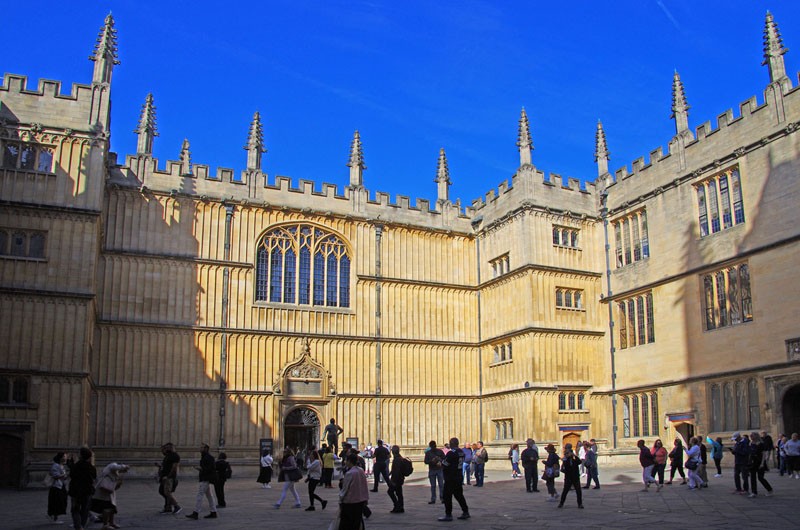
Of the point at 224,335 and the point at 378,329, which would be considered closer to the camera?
the point at 224,335

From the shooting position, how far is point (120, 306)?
28.7 meters

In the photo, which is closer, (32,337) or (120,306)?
(32,337)

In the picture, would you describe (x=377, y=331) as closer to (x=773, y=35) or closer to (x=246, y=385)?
(x=246, y=385)

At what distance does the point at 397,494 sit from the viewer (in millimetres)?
16016

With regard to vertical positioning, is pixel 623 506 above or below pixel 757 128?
below

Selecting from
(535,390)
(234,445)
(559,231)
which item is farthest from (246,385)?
(559,231)

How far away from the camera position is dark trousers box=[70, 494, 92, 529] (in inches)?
499

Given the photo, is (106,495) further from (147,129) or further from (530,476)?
(147,129)

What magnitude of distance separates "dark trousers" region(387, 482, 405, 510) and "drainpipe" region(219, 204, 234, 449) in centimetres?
1467

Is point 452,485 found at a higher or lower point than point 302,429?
lower

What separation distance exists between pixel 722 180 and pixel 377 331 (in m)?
14.6

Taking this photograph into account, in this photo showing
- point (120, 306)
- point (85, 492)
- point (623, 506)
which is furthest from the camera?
point (120, 306)

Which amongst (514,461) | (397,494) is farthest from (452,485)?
(514,461)

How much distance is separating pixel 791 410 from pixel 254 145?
72.7ft
